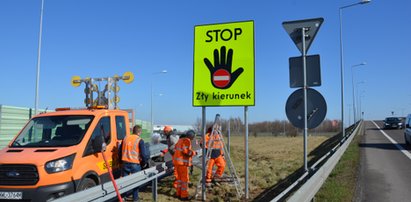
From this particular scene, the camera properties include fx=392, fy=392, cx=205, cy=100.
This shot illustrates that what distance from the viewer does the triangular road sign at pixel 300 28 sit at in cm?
827

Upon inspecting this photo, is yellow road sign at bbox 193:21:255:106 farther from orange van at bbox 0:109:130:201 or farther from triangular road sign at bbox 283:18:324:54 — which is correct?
orange van at bbox 0:109:130:201

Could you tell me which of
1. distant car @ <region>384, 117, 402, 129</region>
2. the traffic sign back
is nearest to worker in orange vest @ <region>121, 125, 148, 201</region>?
the traffic sign back

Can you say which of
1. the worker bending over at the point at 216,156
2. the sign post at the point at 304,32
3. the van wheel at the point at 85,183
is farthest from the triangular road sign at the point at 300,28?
the van wheel at the point at 85,183

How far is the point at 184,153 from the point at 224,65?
2293 millimetres

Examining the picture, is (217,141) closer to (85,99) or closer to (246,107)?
(246,107)

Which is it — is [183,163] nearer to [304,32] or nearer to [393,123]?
[304,32]

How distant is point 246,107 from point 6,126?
985 cm

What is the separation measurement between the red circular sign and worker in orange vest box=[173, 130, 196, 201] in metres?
1.68

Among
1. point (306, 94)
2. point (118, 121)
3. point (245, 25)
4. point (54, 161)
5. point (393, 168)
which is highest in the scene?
point (245, 25)

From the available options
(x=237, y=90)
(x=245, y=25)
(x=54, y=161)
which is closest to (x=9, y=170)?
(x=54, y=161)

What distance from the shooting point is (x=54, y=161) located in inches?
262

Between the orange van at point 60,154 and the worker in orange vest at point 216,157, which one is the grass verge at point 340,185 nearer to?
the worker in orange vest at point 216,157

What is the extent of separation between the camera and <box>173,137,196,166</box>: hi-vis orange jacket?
9.25 m

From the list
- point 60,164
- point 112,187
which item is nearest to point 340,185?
point 112,187
